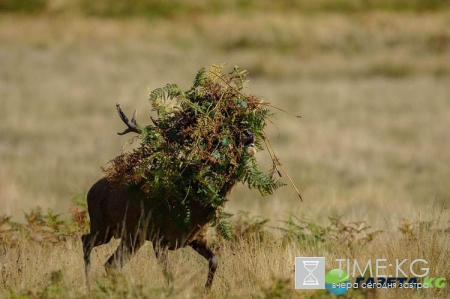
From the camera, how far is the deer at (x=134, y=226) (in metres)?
7.46

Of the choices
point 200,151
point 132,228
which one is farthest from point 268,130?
point 200,151

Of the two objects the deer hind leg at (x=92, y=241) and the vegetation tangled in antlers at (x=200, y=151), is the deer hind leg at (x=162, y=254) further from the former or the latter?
the deer hind leg at (x=92, y=241)

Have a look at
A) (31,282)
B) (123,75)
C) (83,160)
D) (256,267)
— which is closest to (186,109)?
(256,267)

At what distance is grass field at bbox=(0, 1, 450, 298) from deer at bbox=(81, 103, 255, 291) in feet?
0.74

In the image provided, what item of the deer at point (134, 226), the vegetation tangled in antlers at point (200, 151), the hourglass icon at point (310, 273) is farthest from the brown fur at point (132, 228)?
the hourglass icon at point (310, 273)

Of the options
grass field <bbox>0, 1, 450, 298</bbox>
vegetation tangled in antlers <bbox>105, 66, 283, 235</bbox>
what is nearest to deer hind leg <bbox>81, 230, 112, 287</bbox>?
grass field <bbox>0, 1, 450, 298</bbox>

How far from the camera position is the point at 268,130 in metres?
26.0

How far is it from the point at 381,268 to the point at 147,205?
2316 millimetres

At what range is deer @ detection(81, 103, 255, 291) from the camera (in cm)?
746

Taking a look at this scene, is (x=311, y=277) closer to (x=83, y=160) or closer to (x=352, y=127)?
(x=83, y=160)

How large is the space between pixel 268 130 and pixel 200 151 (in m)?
18.9

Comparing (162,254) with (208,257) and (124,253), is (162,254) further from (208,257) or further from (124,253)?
(208,257)

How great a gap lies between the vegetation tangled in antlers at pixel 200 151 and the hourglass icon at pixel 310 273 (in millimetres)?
889

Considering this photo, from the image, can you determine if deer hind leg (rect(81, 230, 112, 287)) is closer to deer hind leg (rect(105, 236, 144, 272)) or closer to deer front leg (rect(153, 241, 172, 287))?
deer hind leg (rect(105, 236, 144, 272))
